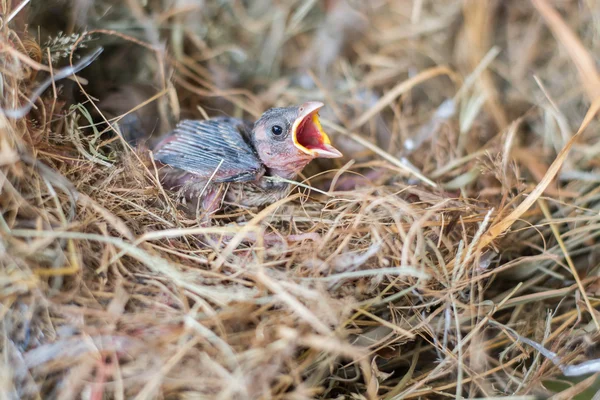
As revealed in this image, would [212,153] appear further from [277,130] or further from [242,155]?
[277,130]

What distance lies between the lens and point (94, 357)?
91 centimetres

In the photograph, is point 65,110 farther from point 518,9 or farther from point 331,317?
point 518,9

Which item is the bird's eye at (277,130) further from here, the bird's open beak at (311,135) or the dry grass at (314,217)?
the dry grass at (314,217)

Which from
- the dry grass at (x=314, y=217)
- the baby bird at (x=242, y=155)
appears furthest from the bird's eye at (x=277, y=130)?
the dry grass at (x=314, y=217)

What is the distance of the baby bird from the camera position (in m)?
1.23

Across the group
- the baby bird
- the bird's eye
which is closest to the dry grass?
the baby bird

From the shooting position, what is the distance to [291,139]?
123 centimetres

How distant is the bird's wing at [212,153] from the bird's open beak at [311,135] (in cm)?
14

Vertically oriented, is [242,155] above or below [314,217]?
above

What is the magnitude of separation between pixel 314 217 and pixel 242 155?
0.87ft

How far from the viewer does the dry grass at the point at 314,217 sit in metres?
0.94

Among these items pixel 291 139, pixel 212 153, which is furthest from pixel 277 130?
pixel 212 153

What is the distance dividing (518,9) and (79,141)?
1757 mm

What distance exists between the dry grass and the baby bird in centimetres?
6
